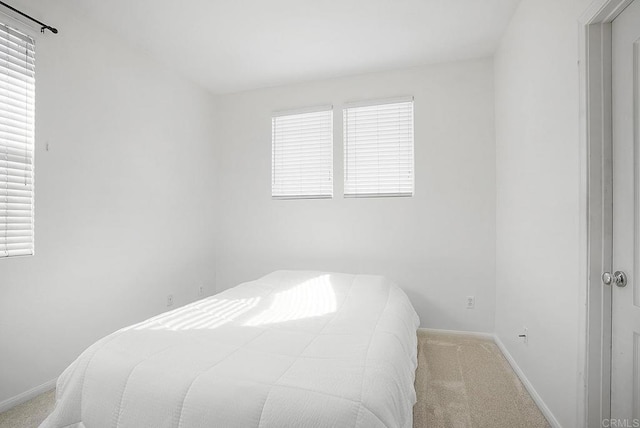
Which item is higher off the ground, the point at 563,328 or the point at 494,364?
the point at 563,328

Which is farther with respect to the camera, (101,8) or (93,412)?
(101,8)

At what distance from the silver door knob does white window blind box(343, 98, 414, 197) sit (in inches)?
73.7

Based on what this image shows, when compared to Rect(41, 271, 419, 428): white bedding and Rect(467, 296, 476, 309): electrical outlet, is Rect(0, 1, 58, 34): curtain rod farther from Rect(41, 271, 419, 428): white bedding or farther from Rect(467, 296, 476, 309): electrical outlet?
Rect(467, 296, 476, 309): electrical outlet

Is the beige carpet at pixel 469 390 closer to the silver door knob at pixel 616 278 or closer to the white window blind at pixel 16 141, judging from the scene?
the silver door knob at pixel 616 278

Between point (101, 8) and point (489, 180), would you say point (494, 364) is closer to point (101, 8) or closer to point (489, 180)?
point (489, 180)

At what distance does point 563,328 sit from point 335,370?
1.22 meters

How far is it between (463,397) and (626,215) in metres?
1.37

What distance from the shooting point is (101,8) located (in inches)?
88.5

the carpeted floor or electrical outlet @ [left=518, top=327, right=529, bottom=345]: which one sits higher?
electrical outlet @ [left=518, top=327, right=529, bottom=345]

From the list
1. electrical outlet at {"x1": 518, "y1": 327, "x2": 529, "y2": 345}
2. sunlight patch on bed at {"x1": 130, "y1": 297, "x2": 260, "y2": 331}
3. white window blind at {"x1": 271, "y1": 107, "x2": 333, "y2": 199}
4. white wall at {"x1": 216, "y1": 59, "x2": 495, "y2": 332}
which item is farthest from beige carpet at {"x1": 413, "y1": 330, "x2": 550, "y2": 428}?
white window blind at {"x1": 271, "y1": 107, "x2": 333, "y2": 199}

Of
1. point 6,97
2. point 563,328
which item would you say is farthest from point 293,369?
point 6,97

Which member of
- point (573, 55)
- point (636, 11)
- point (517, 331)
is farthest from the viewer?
point (517, 331)

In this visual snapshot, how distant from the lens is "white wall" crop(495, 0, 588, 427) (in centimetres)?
149

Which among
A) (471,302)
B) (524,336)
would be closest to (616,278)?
(524,336)
